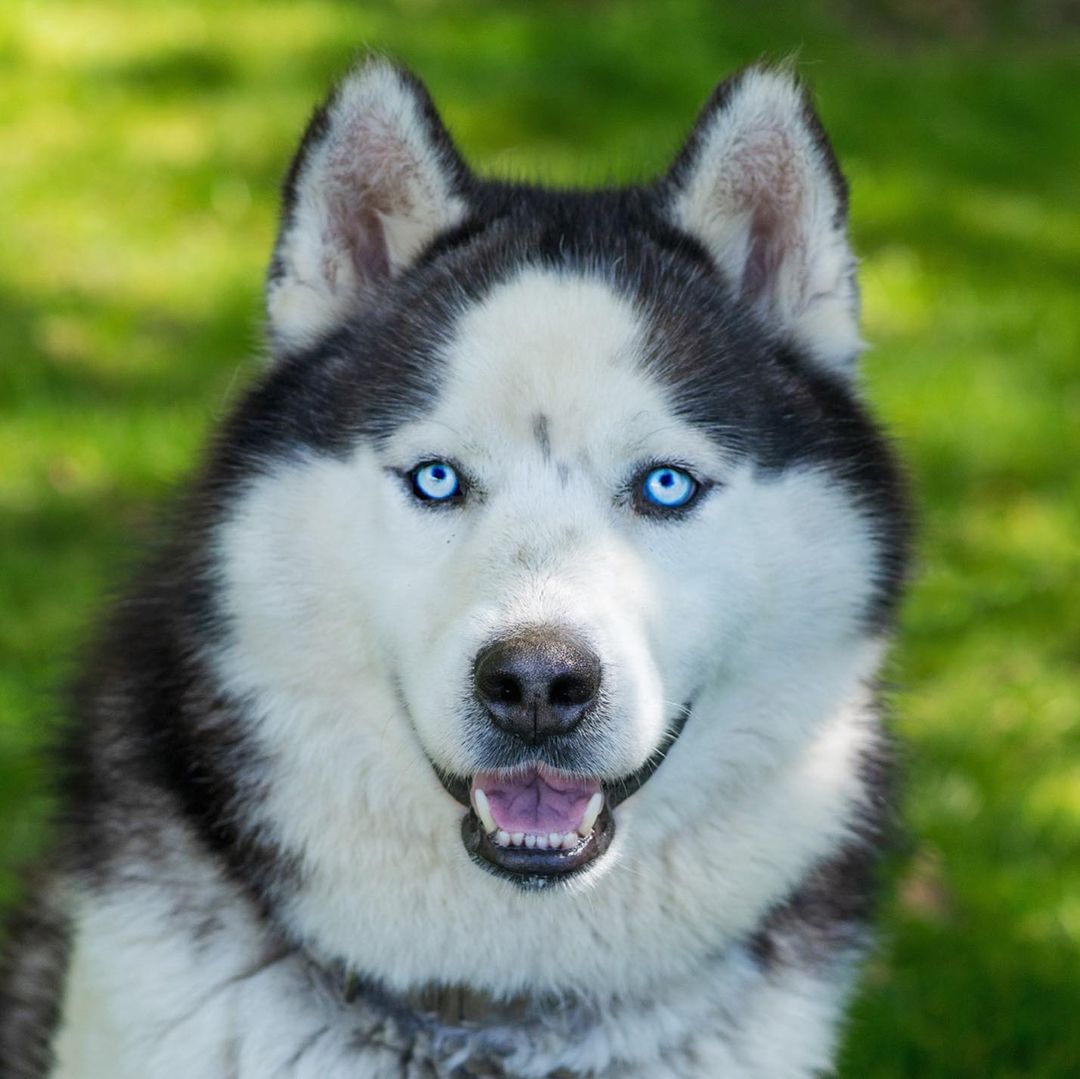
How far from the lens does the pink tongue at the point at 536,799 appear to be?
110 inches

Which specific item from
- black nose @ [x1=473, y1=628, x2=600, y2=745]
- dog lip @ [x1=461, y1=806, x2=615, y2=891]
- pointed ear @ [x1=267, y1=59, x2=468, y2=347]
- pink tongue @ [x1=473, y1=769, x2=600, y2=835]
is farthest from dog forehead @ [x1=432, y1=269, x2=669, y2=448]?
dog lip @ [x1=461, y1=806, x2=615, y2=891]

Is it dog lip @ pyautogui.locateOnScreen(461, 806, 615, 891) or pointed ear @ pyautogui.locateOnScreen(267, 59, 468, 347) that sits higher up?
pointed ear @ pyautogui.locateOnScreen(267, 59, 468, 347)

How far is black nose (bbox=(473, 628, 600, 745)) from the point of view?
8.46 ft

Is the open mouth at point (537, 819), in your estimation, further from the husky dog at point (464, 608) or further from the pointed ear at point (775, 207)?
the pointed ear at point (775, 207)

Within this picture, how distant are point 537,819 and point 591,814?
0.30 feet

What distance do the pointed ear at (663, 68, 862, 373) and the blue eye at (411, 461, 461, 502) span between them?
2.44 feet

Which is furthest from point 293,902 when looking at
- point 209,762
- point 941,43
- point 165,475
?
point 941,43

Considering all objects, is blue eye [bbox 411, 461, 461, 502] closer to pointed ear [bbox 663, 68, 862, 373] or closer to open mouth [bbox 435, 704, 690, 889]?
open mouth [bbox 435, 704, 690, 889]

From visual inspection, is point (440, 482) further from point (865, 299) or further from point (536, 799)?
point (865, 299)

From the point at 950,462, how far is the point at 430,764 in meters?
4.63

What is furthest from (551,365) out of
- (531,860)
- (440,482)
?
(531,860)

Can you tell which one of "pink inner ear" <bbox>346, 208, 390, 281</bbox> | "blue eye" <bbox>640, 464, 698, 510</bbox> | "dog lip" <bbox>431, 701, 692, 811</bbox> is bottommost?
"dog lip" <bbox>431, 701, 692, 811</bbox>

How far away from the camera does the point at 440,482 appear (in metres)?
2.88

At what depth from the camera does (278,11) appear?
9789 millimetres
